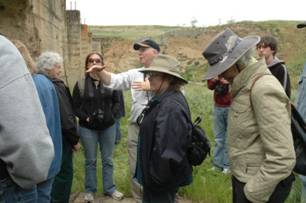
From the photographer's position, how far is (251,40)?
3148 millimetres

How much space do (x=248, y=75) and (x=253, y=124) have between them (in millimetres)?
330

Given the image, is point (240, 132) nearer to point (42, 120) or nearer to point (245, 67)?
point (245, 67)

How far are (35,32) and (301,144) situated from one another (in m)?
4.03

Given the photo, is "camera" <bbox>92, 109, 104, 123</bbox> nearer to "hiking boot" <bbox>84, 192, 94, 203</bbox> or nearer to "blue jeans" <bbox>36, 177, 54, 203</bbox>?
"hiking boot" <bbox>84, 192, 94, 203</bbox>

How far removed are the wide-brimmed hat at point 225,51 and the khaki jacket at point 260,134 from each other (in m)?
0.12

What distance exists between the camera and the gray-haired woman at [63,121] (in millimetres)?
4926

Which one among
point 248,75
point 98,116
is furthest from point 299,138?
point 98,116

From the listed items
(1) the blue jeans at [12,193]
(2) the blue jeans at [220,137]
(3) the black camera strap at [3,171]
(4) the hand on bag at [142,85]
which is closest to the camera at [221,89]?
(2) the blue jeans at [220,137]

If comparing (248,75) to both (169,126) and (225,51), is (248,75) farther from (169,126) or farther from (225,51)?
(169,126)

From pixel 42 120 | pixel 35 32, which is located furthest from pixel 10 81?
pixel 35 32

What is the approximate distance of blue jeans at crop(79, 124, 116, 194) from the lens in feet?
19.6

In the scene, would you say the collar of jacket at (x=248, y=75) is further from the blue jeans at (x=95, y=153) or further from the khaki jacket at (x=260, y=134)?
the blue jeans at (x=95, y=153)

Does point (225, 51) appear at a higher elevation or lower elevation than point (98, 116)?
higher

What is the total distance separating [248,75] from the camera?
306 cm
